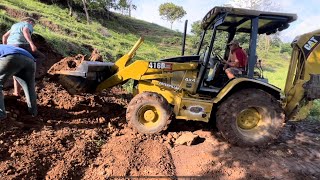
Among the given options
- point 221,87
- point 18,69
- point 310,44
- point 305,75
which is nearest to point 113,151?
point 18,69

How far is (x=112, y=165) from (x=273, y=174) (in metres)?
2.25

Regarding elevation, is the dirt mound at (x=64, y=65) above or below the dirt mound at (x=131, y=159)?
above

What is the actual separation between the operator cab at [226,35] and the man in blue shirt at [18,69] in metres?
2.86

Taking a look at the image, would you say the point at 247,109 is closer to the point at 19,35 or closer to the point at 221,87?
the point at 221,87

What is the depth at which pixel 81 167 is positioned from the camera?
14.6 ft

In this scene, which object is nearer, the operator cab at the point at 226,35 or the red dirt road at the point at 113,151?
the red dirt road at the point at 113,151

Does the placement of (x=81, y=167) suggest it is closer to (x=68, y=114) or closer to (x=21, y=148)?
(x=21, y=148)

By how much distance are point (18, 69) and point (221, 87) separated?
11.3ft

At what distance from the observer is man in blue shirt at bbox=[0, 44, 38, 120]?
489 cm

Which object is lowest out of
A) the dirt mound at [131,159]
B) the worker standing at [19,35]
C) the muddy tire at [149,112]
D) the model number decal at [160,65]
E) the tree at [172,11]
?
the dirt mound at [131,159]

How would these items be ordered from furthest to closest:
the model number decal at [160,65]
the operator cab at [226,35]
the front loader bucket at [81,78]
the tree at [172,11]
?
the tree at [172,11] < the model number decal at [160,65] < the front loader bucket at [81,78] < the operator cab at [226,35]

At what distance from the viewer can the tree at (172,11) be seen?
222ft

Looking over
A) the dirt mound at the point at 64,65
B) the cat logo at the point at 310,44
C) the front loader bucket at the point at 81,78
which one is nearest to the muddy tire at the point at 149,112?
the front loader bucket at the point at 81,78

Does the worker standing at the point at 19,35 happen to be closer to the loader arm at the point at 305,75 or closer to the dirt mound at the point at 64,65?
the dirt mound at the point at 64,65
